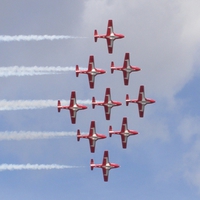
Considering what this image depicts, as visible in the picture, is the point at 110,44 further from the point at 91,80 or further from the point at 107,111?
the point at 107,111

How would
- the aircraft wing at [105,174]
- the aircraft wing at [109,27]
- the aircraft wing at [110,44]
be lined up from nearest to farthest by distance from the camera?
the aircraft wing at [109,27] < the aircraft wing at [110,44] < the aircraft wing at [105,174]

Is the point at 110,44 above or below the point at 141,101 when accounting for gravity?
above

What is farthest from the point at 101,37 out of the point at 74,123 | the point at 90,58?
the point at 74,123

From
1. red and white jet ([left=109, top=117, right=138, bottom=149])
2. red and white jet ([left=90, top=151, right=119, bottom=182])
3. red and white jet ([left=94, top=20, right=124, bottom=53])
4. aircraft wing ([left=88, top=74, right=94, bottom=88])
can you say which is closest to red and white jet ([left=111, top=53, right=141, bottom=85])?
red and white jet ([left=94, top=20, right=124, bottom=53])

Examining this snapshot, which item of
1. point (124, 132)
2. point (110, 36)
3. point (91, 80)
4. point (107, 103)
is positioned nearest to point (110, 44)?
point (110, 36)

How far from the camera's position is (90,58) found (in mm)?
180750

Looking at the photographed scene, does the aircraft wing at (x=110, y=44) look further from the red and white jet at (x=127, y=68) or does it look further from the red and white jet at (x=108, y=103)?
the red and white jet at (x=108, y=103)

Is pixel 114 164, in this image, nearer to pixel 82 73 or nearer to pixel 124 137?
pixel 124 137

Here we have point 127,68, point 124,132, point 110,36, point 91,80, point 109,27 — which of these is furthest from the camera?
point 124,132

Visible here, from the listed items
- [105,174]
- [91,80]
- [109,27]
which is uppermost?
[109,27]

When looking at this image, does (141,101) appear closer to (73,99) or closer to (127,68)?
(127,68)

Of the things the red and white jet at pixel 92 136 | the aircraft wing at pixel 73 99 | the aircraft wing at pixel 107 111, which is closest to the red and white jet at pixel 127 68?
the aircraft wing at pixel 107 111

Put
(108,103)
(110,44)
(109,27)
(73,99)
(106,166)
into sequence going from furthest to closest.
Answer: (106,166) → (108,103) → (110,44) → (73,99) → (109,27)

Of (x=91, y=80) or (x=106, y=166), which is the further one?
(x=106, y=166)
